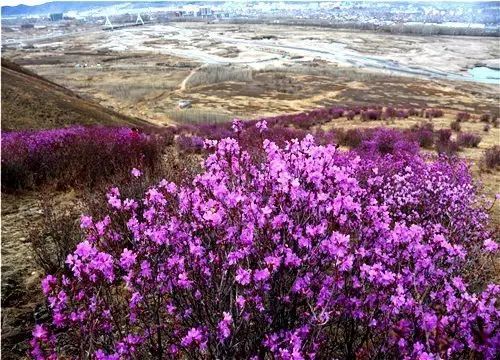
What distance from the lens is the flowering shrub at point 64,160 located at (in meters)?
9.75

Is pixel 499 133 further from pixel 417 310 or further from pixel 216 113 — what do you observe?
pixel 216 113

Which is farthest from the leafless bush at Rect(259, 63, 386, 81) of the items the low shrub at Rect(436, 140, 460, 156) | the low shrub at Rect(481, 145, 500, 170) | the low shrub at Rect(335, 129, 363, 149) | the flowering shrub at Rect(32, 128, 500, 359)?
the flowering shrub at Rect(32, 128, 500, 359)

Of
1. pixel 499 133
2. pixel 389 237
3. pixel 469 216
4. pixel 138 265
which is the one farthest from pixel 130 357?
pixel 499 133

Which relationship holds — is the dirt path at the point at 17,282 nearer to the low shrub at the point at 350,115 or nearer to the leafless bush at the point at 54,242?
the leafless bush at the point at 54,242

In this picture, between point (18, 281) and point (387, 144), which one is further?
point (387, 144)

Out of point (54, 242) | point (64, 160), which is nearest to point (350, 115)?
point (64, 160)

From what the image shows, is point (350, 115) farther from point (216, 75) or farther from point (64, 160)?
point (216, 75)

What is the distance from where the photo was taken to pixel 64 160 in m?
10.4

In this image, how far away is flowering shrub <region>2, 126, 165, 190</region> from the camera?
975cm

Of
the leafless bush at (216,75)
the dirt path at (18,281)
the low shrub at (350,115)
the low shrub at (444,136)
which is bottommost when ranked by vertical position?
the leafless bush at (216,75)

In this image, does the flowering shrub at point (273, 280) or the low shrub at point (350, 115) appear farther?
the low shrub at point (350, 115)

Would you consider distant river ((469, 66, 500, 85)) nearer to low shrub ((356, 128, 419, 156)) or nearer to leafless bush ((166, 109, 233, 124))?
leafless bush ((166, 109, 233, 124))

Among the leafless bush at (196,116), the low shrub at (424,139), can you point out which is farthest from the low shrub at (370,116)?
the leafless bush at (196,116)

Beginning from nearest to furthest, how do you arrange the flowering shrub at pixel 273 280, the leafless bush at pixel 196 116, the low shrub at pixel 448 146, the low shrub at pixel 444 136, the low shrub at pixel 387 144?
the flowering shrub at pixel 273 280 < the low shrub at pixel 387 144 < the low shrub at pixel 448 146 < the low shrub at pixel 444 136 < the leafless bush at pixel 196 116
